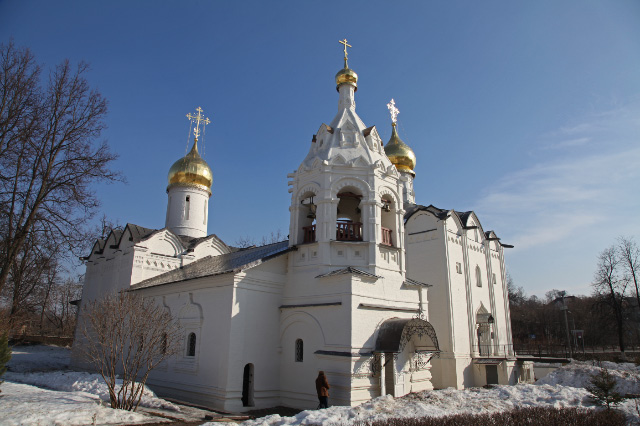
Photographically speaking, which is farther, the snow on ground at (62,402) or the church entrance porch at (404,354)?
the church entrance porch at (404,354)

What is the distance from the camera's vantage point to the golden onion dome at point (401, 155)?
23.6 m

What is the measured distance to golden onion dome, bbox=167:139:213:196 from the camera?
22.8 meters

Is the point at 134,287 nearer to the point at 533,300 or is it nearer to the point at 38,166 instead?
the point at 38,166

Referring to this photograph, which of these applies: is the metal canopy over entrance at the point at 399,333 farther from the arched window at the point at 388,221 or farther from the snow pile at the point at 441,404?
the arched window at the point at 388,221

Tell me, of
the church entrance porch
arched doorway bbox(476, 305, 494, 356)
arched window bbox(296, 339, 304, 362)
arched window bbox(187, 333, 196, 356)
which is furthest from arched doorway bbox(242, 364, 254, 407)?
arched doorway bbox(476, 305, 494, 356)

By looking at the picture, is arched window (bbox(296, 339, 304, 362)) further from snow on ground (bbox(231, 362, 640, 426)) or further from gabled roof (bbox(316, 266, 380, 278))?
snow on ground (bbox(231, 362, 640, 426))

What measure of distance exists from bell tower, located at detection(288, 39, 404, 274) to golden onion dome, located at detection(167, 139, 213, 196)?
31.0 feet

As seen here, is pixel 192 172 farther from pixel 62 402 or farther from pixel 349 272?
pixel 62 402

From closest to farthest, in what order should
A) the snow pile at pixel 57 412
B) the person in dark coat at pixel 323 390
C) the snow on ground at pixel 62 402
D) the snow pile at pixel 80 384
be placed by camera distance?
the snow pile at pixel 57 412 → the snow on ground at pixel 62 402 → the person in dark coat at pixel 323 390 → the snow pile at pixel 80 384

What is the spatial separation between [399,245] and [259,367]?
5816 millimetres

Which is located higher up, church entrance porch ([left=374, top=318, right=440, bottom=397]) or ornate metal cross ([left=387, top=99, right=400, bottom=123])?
ornate metal cross ([left=387, top=99, right=400, bottom=123])

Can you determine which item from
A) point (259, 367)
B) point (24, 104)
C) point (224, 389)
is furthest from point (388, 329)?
point (24, 104)

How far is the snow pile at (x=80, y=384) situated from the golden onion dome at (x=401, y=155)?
16292mm

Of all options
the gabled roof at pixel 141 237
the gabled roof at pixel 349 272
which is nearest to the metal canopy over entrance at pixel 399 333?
the gabled roof at pixel 349 272
